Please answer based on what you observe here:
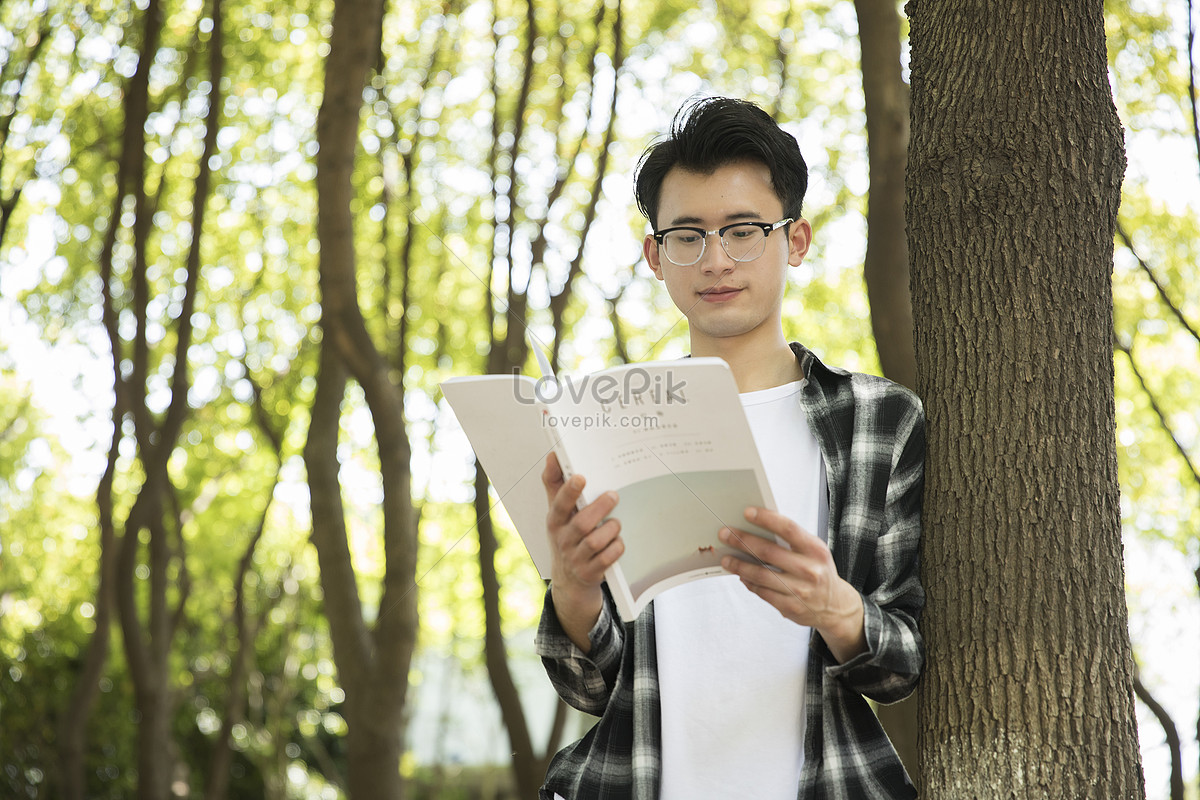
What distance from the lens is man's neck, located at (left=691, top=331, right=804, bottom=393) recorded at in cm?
215

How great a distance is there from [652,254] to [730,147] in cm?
29

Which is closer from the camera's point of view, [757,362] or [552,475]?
[552,475]

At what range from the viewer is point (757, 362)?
7.06 feet

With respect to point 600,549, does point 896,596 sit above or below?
below

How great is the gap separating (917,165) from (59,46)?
→ 776 cm

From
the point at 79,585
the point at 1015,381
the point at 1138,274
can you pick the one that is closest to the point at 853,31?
the point at 1138,274

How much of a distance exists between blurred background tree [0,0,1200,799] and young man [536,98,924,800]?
333 centimetres

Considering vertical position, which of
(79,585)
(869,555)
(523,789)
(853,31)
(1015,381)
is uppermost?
(853,31)

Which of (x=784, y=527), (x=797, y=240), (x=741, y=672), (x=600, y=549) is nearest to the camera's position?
(x=784, y=527)

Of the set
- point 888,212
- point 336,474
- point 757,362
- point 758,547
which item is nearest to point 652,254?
point 757,362

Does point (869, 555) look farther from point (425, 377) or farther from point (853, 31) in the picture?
point (425, 377)

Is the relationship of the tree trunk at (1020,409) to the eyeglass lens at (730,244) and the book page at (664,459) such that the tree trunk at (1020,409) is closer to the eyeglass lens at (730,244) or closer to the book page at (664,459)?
the eyeglass lens at (730,244)

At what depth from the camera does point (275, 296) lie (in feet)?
32.6

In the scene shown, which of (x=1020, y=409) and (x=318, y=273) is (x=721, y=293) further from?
(x=318, y=273)
